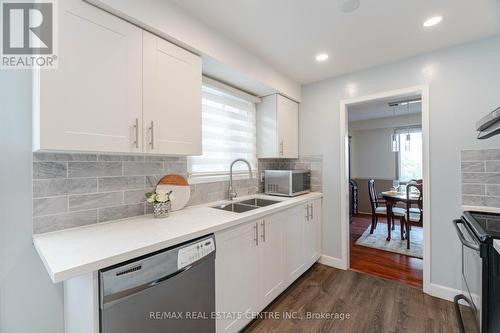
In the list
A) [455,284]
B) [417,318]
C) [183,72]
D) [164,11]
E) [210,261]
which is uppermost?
[164,11]

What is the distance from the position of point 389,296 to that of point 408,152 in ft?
13.9

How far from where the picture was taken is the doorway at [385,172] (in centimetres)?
238

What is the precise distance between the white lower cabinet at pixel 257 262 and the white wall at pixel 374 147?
161 inches

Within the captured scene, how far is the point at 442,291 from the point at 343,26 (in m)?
2.62

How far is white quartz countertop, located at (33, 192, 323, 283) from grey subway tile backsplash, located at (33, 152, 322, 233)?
0.07 m

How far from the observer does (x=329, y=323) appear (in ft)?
5.87

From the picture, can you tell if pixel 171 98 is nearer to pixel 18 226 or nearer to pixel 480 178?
pixel 18 226

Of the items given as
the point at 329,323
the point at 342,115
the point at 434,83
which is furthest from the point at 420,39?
the point at 329,323

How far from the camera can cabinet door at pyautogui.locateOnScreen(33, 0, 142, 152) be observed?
1.04 metres

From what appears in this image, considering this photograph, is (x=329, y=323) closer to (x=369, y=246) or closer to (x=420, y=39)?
(x=369, y=246)

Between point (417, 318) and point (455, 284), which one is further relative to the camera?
point (455, 284)

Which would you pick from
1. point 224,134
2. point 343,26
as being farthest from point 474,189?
point 224,134

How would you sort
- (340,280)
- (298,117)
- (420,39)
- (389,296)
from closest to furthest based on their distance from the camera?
1. (420,39)
2. (389,296)
3. (340,280)
4. (298,117)

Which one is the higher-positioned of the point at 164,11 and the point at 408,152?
the point at 164,11
